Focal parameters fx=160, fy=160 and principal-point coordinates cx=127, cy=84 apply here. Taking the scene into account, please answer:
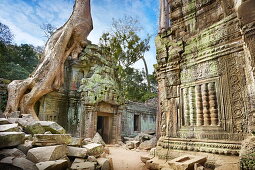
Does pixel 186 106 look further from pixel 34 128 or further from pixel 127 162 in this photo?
pixel 34 128

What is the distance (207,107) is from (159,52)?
1887 mm

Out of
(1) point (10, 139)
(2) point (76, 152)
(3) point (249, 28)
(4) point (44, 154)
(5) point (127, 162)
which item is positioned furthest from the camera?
(5) point (127, 162)

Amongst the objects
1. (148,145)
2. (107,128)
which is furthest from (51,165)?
(107,128)

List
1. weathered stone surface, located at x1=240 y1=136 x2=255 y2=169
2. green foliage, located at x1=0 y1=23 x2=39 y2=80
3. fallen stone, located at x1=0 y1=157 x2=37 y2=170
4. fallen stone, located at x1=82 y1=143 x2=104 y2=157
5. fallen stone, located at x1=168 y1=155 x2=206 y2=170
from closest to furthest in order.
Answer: weathered stone surface, located at x1=240 y1=136 x2=255 y2=169, fallen stone, located at x1=0 y1=157 x2=37 y2=170, fallen stone, located at x1=168 y1=155 x2=206 y2=170, fallen stone, located at x1=82 y1=143 x2=104 y2=157, green foliage, located at x1=0 y1=23 x2=39 y2=80

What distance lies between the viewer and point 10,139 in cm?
317

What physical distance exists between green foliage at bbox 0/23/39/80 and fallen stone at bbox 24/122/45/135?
36.3 ft

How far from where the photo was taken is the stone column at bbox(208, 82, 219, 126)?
3.05m

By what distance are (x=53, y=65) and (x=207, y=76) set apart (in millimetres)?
8353

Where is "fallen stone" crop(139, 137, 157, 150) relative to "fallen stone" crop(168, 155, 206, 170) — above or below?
below

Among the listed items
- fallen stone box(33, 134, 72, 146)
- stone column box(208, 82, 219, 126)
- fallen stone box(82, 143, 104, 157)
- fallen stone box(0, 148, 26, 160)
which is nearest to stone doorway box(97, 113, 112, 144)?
fallen stone box(82, 143, 104, 157)

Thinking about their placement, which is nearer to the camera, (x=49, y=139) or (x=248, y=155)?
(x=248, y=155)

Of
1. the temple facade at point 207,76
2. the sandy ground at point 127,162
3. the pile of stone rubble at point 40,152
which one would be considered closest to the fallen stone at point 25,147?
the pile of stone rubble at point 40,152

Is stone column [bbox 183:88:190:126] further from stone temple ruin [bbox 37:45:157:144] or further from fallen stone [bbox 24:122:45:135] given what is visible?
stone temple ruin [bbox 37:45:157:144]

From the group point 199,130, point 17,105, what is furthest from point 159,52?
point 17,105
